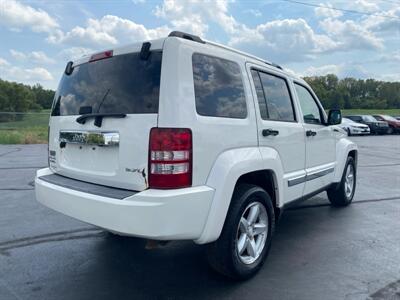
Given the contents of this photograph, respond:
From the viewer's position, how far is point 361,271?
344cm

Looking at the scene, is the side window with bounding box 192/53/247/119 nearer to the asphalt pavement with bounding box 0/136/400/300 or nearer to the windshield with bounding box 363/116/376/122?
the asphalt pavement with bounding box 0/136/400/300

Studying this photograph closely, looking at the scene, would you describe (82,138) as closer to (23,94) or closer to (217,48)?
(217,48)

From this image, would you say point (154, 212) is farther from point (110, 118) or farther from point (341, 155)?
point (341, 155)

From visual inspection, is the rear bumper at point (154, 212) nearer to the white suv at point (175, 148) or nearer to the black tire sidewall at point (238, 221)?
the white suv at point (175, 148)

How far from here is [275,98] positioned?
391cm

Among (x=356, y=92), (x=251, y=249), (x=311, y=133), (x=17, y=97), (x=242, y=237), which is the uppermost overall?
(x=356, y=92)

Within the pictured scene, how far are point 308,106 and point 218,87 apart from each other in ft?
6.89

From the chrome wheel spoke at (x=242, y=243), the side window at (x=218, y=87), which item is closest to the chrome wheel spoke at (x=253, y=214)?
the chrome wheel spoke at (x=242, y=243)

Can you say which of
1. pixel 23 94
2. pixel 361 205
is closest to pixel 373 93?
pixel 23 94

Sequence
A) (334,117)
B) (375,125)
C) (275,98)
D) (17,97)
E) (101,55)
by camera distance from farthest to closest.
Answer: (17,97), (375,125), (334,117), (275,98), (101,55)

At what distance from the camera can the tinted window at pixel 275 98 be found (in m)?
3.68

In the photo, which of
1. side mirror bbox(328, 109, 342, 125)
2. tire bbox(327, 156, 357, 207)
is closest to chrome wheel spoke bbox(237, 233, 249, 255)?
side mirror bbox(328, 109, 342, 125)

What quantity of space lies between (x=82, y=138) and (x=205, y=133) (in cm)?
113

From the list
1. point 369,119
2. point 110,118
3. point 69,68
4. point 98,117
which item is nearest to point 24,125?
point 69,68
